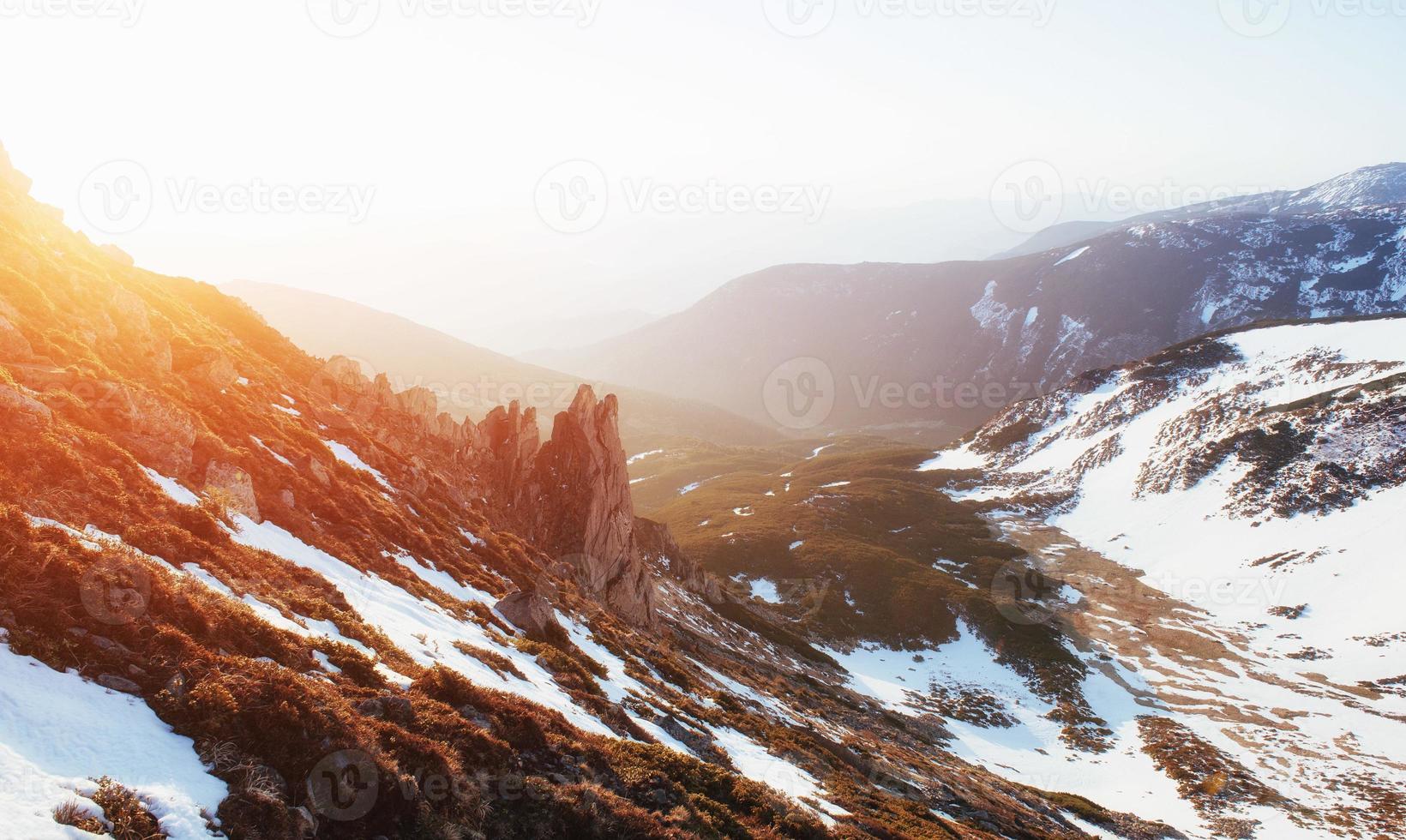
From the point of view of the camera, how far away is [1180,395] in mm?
154000

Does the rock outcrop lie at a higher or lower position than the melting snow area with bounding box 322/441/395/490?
lower

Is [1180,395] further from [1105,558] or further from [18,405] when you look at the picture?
[18,405]

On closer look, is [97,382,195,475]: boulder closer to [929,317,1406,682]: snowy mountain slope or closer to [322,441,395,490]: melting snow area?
[322,441,395,490]: melting snow area

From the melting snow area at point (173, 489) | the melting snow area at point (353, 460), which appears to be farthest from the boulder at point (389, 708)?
the melting snow area at point (353, 460)

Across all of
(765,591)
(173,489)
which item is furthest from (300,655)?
(765,591)

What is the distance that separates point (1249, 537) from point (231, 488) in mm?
138285

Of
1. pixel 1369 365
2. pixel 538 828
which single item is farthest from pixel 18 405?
pixel 1369 365

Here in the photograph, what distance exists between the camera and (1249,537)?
104688 mm

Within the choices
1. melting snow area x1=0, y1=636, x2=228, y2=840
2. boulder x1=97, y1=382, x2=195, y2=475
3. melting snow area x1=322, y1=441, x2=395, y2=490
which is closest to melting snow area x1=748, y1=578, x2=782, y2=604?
melting snow area x1=322, y1=441, x2=395, y2=490

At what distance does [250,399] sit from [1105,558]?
127879mm

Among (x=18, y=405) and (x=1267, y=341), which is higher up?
(x=1267, y=341)

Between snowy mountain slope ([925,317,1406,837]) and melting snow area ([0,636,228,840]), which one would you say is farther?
snowy mountain slope ([925,317,1406,837])

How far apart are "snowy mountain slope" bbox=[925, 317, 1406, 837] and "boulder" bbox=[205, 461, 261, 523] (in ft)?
211

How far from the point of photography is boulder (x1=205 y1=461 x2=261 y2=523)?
20625 mm
